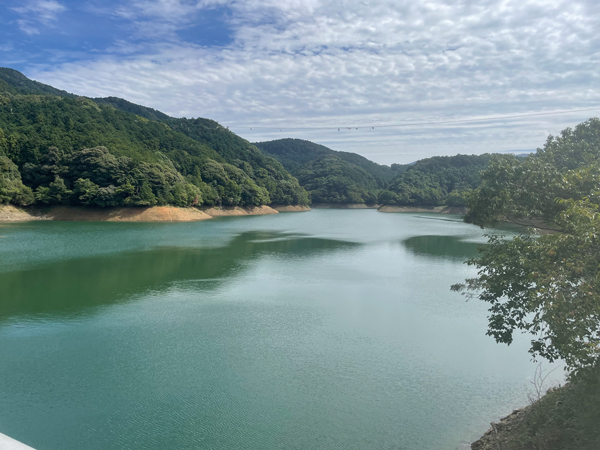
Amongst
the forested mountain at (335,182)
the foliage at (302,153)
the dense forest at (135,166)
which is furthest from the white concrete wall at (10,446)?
the foliage at (302,153)

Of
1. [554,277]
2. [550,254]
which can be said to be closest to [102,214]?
[550,254]

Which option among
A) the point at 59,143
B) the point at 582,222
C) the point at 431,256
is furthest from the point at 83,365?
the point at 59,143

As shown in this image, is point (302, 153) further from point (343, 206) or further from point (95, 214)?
point (95, 214)

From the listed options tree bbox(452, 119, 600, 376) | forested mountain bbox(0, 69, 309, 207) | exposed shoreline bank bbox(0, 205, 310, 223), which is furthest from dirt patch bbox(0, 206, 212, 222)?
tree bbox(452, 119, 600, 376)

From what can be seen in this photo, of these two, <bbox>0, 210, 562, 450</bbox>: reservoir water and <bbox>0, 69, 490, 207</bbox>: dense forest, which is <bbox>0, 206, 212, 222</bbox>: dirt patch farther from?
<bbox>0, 210, 562, 450</bbox>: reservoir water

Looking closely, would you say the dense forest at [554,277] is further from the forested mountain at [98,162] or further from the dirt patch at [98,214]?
the forested mountain at [98,162]

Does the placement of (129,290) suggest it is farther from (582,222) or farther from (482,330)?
(582,222)
